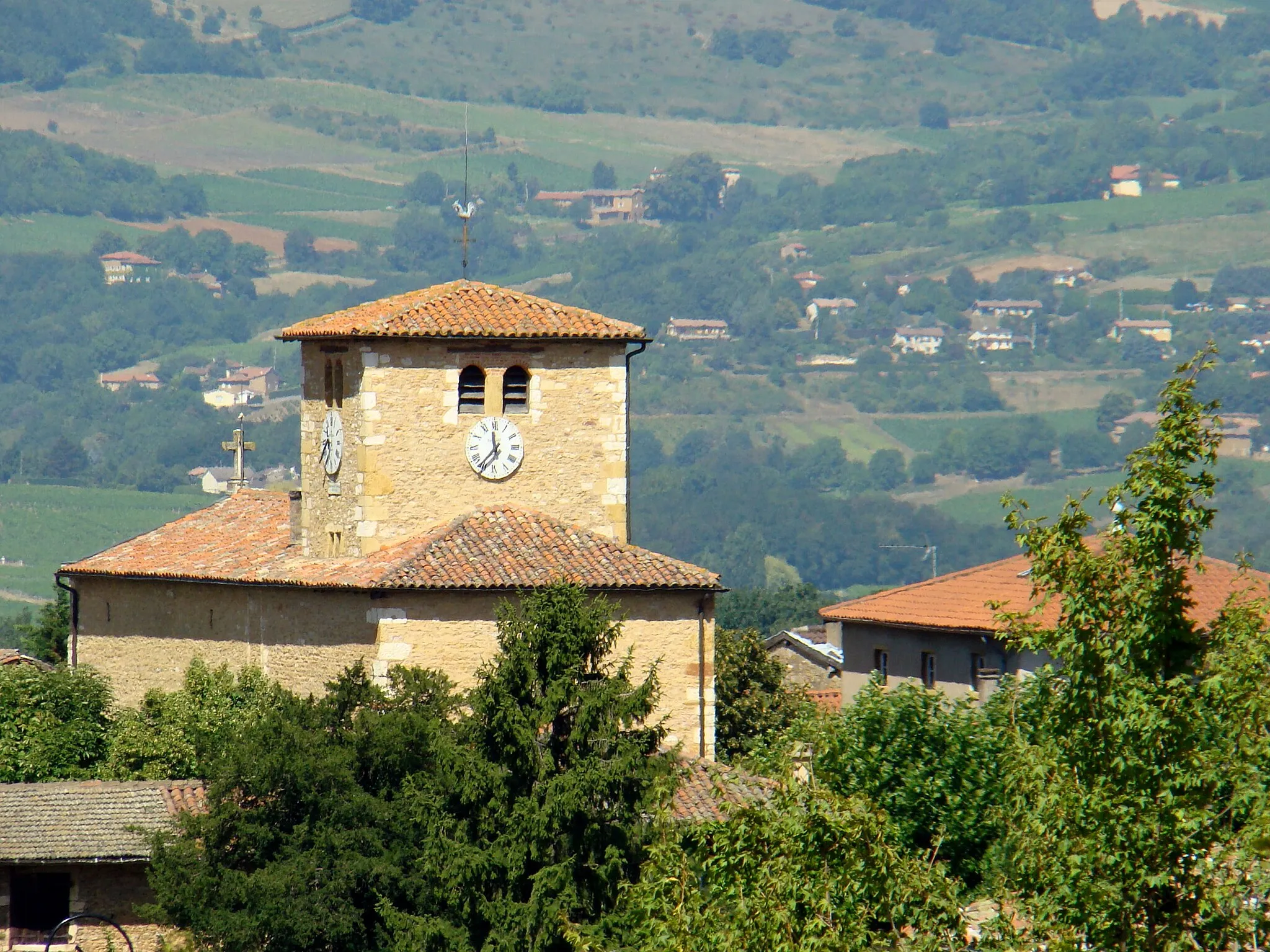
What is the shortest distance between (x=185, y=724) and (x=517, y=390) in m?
7.38

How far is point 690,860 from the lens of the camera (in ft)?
76.9

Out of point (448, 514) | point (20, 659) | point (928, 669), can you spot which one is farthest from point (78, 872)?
point (928, 669)

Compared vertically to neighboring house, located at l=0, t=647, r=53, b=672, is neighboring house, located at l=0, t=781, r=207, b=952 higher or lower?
lower

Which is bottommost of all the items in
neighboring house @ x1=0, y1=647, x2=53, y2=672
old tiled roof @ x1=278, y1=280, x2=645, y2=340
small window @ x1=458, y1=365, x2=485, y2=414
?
neighboring house @ x1=0, y1=647, x2=53, y2=672

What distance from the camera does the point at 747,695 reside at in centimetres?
4994

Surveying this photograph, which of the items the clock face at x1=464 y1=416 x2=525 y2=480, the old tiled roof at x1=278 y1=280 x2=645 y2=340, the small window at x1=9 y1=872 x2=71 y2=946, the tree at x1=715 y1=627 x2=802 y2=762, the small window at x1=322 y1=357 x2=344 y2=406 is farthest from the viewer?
the tree at x1=715 y1=627 x2=802 y2=762

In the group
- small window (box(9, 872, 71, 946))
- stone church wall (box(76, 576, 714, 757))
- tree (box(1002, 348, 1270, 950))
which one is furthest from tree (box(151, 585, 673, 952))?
tree (box(1002, 348, 1270, 950))

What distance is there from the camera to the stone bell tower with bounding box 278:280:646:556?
36344 millimetres

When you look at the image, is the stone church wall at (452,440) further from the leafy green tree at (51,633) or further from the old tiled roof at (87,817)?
the leafy green tree at (51,633)

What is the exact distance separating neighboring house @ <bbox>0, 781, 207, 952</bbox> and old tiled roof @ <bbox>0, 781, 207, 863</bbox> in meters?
0.01

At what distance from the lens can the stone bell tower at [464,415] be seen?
1431 inches

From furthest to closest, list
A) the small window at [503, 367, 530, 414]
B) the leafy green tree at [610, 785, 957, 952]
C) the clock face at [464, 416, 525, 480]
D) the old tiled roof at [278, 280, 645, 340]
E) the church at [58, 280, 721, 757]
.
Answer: the small window at [503, 367, 530, 414] < the clock face at [464, 416, 525, 480] < the old tiled roof at [278, 280, 645, 340] < the church at [58, 280, 721, 757] < the leafy green tree at [610, 785, 957, 952]

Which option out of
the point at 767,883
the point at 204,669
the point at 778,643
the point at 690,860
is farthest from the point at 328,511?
the point at 778,643

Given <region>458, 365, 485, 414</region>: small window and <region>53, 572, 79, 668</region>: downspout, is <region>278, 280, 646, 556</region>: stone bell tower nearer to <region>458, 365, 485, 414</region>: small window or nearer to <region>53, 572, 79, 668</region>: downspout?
<region>458, 365, 485, 414</region>: small window
